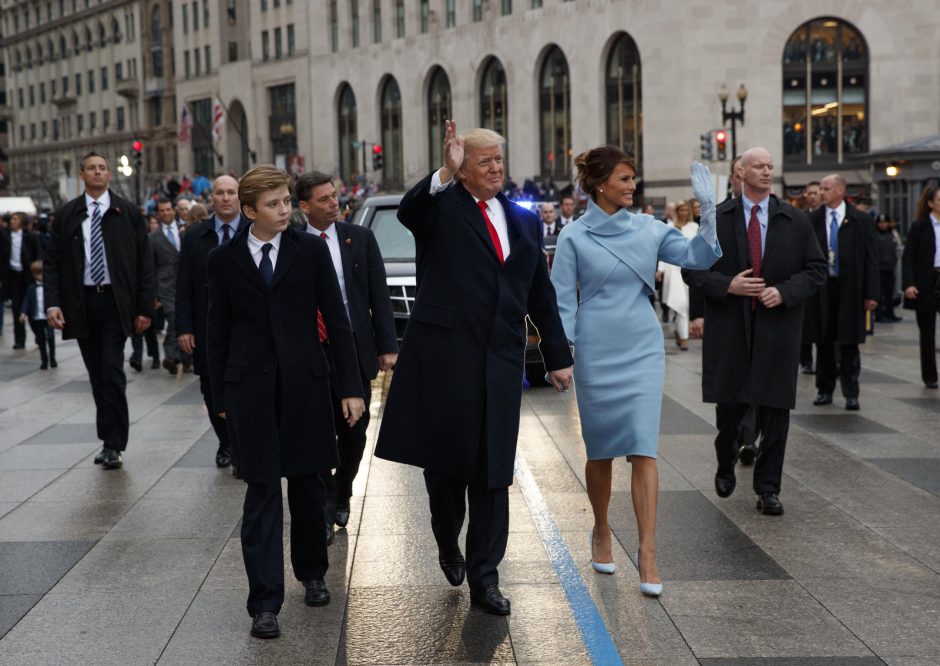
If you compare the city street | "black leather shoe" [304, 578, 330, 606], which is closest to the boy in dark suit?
the city street

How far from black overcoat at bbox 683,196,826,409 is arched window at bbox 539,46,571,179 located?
173 ft

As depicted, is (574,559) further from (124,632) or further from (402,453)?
(124,632)

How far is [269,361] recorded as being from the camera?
18.5 ft

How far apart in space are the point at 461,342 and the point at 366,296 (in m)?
1.84

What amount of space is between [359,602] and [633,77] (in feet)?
173

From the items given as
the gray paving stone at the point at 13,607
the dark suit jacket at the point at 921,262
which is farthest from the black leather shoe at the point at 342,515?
the dark suit jacket at the point at 921,262

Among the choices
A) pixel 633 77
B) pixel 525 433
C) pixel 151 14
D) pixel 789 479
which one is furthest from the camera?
pixel 151 14

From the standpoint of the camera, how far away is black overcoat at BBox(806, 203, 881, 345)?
12133 millimetres

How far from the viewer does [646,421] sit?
6.23 m

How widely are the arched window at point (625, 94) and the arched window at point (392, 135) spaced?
17490 mm

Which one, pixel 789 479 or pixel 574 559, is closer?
pixel 574 559

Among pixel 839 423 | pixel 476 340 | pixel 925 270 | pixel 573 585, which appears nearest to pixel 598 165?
pixel 476 340

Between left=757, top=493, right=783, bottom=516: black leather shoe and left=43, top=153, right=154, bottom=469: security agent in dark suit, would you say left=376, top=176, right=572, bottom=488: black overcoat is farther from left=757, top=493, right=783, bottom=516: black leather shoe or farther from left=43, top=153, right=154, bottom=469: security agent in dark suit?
left=43, top=153, right=154, bottom=469: security agent in dark suit

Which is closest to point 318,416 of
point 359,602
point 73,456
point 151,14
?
point 359,602
